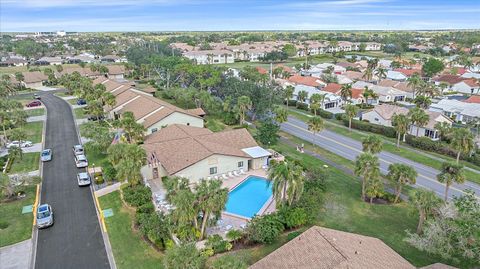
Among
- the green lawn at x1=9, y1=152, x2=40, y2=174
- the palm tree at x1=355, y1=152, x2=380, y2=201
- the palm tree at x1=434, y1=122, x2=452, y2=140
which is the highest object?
the palm tree at x1=355, y1=152, x2=380, y2=201

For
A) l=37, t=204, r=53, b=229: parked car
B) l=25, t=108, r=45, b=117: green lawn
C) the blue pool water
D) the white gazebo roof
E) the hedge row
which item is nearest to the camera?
l=37, t=204, r=53, b=229: parked car

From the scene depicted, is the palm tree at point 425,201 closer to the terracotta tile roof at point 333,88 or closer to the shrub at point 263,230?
the shrub at point 263,230

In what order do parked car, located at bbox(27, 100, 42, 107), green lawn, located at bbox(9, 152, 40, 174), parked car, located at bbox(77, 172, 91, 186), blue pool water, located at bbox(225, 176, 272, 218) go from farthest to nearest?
parked car, located at bbox(27, 100, 42, 107) → green lawn, located at bbox(9, 152, 40, 174) → parked car, located at bbox(77, 172, 91, 186) → blue pool water, located at bbox(225, 176, 272, 218)

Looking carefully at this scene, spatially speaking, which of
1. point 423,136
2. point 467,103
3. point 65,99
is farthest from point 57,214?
point 467,103

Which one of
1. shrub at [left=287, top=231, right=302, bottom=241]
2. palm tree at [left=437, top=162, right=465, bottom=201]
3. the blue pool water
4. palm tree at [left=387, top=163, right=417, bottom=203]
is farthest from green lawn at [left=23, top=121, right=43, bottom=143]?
palm tree at [left=437, top=162, right=465, bottom=201]

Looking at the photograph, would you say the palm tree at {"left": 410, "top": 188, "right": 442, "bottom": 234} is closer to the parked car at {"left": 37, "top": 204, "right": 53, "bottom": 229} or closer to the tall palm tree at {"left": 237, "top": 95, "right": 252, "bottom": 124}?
the parked car at {"left": 37, "top": 204, "right": 53, "bottom": 229}

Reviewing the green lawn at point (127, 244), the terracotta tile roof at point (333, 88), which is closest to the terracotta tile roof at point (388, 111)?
the terracotta tile roof at point (333, 88)

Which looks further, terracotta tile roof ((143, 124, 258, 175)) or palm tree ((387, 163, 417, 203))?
terracotta tile roof ((143, 124, 258, 175))
